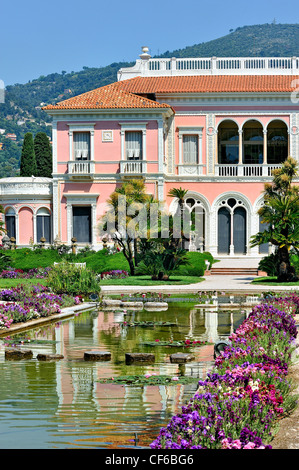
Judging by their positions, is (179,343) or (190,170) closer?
(179,343)

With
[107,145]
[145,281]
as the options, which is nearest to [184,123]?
[107,145]

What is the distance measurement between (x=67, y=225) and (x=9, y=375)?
3346cm

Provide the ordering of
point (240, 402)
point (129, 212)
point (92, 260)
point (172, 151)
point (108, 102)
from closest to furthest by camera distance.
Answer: point (240, 402), point (129, 212), point (92, 260), point (108, 102), point (172, 151)

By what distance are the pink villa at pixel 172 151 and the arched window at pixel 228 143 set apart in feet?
0.27

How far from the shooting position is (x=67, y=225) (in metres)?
45.6

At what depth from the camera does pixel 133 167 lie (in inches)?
1779

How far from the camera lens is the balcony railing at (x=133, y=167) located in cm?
4497

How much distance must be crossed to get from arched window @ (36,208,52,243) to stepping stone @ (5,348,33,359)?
3238cm

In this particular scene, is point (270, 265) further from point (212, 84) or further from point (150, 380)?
point (150, 380)

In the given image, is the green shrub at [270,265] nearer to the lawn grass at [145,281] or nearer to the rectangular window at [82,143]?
the lawn grass at [145,281]

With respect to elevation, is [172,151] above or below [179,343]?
above

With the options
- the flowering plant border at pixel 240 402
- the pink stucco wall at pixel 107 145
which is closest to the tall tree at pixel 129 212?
the pink stucco wall at pixel 107 145

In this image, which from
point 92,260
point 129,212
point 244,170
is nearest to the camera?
point 129,212

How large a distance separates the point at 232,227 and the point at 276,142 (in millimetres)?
6189
